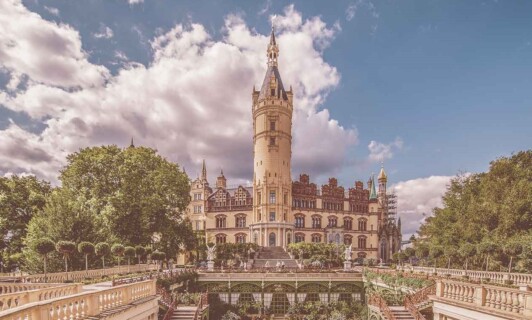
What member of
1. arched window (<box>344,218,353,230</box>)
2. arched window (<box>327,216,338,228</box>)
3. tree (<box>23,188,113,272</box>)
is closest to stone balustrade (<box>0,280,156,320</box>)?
tree (<box>23,188,113,272</box>)

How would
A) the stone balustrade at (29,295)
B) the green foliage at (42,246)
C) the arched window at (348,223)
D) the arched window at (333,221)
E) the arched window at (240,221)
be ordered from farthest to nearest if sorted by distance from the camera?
the arched window at (348,223) → the arched window at (333,221) → the arched window at (240,221) → the green foliage at (42,246) → the stone balustrade at (29,295)

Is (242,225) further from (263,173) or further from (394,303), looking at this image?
(394,303)

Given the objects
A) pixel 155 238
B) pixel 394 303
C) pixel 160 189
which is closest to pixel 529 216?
pixel 394 303

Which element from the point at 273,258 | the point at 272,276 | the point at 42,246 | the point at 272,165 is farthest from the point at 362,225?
the point at 42,246

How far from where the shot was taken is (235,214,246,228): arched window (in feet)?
218

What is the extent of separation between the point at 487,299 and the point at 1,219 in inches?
1384

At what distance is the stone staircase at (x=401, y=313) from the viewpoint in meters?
19.8

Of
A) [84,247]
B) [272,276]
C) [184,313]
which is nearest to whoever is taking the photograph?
[184,313]

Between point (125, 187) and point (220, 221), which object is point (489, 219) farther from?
point (220, 221)

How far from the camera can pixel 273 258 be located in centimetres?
5397

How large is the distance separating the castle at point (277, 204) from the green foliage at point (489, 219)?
93.1 feet

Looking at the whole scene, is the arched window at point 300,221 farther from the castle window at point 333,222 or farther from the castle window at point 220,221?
the castle window at point 220,221

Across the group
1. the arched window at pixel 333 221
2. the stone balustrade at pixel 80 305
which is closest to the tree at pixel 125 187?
the stone balustrade at pixel 80 305

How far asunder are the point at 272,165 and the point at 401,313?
44.9 metres
